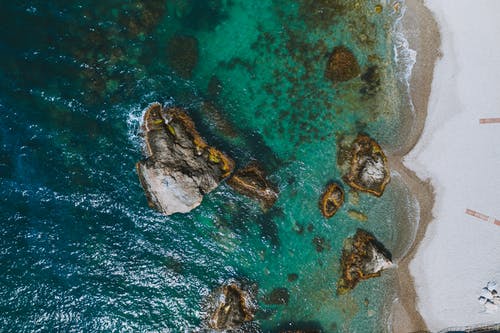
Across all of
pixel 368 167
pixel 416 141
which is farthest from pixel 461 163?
pixel 368 167

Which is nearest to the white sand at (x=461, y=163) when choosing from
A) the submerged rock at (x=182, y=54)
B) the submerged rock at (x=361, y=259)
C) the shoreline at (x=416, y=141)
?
the shoreline at (x=416, y=141)

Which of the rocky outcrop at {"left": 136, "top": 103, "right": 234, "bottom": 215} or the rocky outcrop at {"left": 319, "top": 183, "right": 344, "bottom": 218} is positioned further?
the rocky outcrop at {"left": 319, "top": 183, "right": 344, "bottom": 218}

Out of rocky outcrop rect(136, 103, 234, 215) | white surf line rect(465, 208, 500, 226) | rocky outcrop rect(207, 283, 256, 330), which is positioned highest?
white surf line rect(465, 208, 500, 226)

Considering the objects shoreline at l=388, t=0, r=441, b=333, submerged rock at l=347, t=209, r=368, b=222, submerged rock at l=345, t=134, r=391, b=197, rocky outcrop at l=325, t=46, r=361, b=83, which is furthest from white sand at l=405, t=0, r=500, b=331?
rocky outcrop at l=325, t=46, r=361, b=83

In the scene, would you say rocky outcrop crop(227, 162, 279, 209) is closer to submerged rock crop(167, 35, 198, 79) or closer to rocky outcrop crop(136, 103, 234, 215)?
rocky outcrop crop(136, 103, 234, 215)

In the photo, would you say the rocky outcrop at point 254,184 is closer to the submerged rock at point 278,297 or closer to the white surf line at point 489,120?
the submerged rock at point 278,297

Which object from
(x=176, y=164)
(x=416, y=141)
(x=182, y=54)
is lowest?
(x=176, y=164)

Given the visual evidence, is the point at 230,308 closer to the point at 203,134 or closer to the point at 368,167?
the point at 203,134
